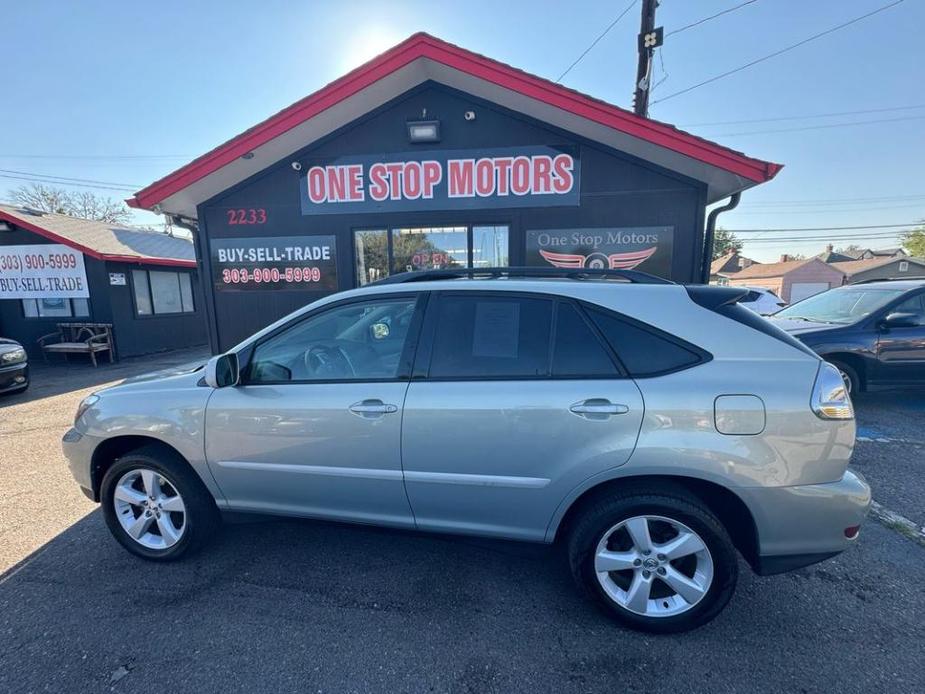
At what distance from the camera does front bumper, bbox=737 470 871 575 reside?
1968mm

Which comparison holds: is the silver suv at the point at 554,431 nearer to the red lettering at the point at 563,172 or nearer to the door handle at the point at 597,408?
the door handle at the point at 597,408

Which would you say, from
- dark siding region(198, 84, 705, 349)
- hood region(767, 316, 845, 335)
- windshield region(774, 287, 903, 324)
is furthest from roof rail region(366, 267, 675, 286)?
windshield region(774, 287, 903, 324)

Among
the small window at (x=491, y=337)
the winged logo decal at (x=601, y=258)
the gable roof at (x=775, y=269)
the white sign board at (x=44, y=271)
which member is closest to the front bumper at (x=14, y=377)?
the white sign board at (x=44, y=271)

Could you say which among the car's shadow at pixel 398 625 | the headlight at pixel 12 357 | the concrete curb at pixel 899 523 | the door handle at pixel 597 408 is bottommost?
the car's shadow at pixel 398 625

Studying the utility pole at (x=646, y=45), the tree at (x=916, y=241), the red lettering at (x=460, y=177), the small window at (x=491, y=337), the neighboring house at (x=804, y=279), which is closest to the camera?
the small window at (x=491, y=337)

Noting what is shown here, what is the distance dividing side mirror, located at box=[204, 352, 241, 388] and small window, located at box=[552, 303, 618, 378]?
1832 mm

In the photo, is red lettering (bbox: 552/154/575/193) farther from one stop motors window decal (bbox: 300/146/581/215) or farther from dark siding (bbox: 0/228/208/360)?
dark siding (bbox: 0/228/208/360)

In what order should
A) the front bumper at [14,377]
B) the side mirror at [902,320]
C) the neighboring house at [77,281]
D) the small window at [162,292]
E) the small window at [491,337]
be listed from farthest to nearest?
the small window at [162,292]
the neighboring house at [77,281]
the front bumper at [14,377]
the side mirror at [902,320]
the small window at [491,337]

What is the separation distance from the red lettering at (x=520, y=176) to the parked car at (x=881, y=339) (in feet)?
13.7

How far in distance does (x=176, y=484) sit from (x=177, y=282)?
13125 mm

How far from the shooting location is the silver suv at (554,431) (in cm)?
198

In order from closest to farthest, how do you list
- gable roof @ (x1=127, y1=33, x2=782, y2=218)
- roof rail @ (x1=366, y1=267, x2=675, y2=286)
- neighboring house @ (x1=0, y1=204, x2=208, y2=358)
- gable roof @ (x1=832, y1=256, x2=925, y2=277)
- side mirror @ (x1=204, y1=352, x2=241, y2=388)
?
side mirror @ (x1=204, y1=352, x2=241, y2=388) < roof rail @ (x1=366, y1=267, x2=675, y2=286) < gable roof @ (x1=127, y1=33, x2=782, y2=218) < neighboring house @ (x1=0, y1=204, x2=208, y2=358) < gable roof @ (x1=832, y1=256, x2=925, y2=277)

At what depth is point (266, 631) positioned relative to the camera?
2.18 meters

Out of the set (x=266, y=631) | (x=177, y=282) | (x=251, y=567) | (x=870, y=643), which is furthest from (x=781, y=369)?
(x=177, y=282)
